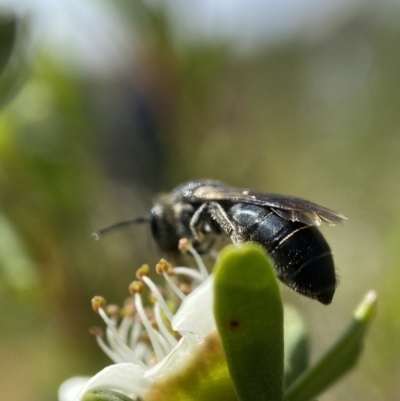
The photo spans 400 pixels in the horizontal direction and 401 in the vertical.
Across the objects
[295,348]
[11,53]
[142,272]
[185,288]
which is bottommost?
[295,348]

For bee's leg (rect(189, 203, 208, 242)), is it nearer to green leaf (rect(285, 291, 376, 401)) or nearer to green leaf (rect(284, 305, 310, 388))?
green leaf (rect(284, 305, 310, 388))

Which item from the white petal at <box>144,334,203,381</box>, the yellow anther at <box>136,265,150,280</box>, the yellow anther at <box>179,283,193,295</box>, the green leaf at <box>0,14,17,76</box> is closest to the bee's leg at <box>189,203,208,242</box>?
the yellow anther at <box>179,283,193,295</box>

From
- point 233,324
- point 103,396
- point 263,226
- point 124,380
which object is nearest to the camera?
point 233,324

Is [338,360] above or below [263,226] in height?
below

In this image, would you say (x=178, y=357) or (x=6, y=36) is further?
(x=6, y=36)

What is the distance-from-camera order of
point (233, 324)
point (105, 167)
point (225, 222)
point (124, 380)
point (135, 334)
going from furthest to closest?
point (105, 167) → point (135, 334) → point (225, 222) → point (124, 380) → point (233, 324)

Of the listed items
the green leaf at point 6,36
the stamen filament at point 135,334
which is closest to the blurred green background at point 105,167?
the green leaf at point 6,36

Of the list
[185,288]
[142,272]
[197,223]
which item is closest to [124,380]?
[142,272]

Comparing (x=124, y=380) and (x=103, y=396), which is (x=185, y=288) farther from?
(x=103, y=396)
